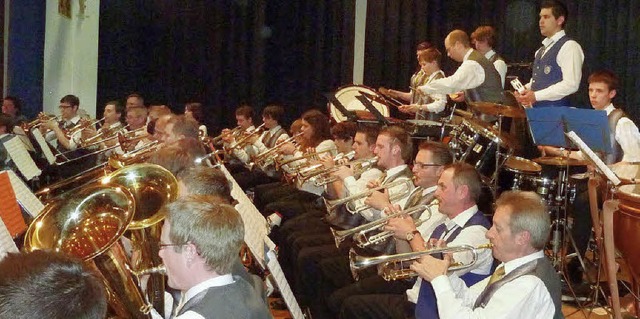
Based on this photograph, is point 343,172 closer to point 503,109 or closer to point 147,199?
point 503,109

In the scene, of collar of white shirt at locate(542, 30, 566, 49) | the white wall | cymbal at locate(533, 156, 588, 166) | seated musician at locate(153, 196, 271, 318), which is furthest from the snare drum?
the white wall

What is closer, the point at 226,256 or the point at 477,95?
the point at 226,256

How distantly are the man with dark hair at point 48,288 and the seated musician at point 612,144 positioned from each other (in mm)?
4608

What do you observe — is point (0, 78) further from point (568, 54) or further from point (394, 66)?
point (568, 54)

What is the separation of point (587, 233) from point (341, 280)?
7.80 feet

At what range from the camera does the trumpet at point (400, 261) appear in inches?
136

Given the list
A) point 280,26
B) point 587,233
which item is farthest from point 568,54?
point 280,26

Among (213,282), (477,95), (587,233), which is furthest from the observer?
(477,95)

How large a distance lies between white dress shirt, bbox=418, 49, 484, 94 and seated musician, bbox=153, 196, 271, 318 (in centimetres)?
458

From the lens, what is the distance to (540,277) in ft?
10.2

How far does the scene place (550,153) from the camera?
20.7 ft

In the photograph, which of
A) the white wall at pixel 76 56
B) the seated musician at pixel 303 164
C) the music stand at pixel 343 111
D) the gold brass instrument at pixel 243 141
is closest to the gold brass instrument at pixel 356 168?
the seated musician at pixel 303 164

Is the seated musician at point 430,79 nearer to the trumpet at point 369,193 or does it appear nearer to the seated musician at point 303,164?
the seated musician at point 303,164

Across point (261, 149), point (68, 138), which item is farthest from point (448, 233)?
point (68, 138)
